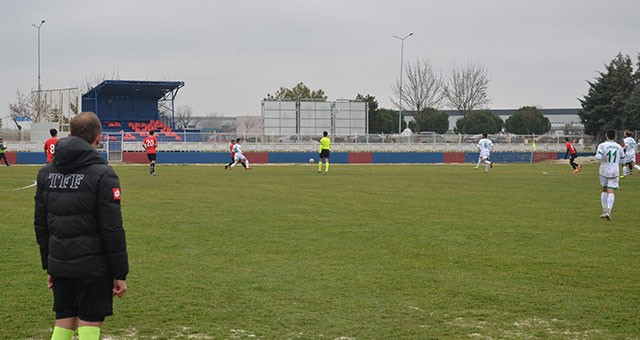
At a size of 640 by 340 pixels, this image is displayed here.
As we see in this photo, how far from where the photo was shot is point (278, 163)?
53844mm

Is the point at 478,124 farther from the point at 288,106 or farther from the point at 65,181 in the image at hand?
the point at 65,181

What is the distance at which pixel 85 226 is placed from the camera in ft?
16.8

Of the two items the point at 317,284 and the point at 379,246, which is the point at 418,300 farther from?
the point at 379,246

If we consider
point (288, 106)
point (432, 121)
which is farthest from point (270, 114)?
point (432, 121)

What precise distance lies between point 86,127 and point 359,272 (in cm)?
536

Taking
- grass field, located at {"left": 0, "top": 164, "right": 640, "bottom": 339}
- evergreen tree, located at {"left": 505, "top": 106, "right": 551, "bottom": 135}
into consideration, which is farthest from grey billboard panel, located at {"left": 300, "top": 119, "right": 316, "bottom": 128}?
grass field, located at {"left": 0, "top": 164, "right": 640, "bottom": 339}

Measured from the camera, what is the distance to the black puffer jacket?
509cm

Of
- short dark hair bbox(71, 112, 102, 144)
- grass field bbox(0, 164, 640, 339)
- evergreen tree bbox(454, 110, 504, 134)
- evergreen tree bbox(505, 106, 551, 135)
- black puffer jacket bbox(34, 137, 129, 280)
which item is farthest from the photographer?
evergreen tree bbox(505, 106, 551, 135)

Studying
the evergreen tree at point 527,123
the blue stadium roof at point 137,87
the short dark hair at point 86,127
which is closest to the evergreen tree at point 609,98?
the evergreen tree at point 527,123

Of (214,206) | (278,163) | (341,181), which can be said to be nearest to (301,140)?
(278,163)

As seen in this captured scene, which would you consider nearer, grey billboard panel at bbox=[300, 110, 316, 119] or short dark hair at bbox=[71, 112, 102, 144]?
short dark hair at bbox=[71, 112, 102, 144]

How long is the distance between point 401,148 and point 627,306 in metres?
51.4

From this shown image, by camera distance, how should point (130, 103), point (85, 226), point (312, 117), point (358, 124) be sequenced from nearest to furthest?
point (85, 226), point (312, 117), point (358, 124), point (130, 103)

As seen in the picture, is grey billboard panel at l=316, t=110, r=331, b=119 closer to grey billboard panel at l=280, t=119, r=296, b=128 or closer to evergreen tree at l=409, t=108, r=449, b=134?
grey billboard panel at l=280, t=119, r=296, b=128
